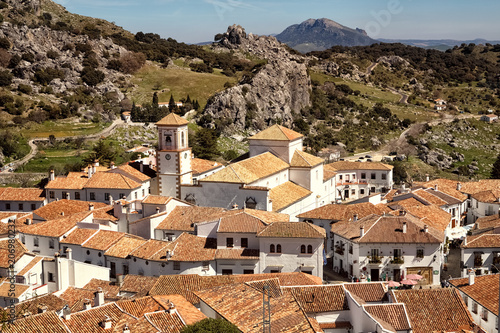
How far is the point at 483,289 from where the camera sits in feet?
95.8

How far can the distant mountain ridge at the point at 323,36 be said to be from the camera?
14250 centimetres

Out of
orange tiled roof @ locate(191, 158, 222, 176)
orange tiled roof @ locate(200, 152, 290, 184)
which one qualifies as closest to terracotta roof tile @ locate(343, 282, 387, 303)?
orange tiled roof @ locate(200, 152, 290, 184)

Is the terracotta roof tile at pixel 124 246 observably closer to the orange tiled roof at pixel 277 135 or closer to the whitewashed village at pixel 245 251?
the whitewashed village at pixel 245 251

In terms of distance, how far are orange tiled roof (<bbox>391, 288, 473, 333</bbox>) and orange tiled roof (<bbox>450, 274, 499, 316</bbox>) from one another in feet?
3.53

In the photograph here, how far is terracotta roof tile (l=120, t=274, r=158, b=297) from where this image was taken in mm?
31961

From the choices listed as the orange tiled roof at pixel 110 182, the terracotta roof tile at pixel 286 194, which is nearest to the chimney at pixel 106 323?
the terracotta roof tile at pixel 286 194

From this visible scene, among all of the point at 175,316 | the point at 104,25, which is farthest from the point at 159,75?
the point at 175,316

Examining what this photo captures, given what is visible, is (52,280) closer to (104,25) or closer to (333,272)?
(333,272)

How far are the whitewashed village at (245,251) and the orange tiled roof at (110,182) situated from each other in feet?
0.44

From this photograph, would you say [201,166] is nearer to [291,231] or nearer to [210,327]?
[291,231]

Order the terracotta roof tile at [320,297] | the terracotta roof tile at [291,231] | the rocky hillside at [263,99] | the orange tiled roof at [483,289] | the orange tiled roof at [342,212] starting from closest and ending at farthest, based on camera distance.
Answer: the terracotta roof tile at [320,297], the orange tiled roof at [483,289], the terracotta roof tile at [291,231], the orange tiled roof at [342,212], the rocky hillside at [263,99]

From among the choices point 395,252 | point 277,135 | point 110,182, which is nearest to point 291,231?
point 395,252

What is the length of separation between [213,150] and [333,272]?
34620 millimetres

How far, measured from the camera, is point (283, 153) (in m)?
51.8
